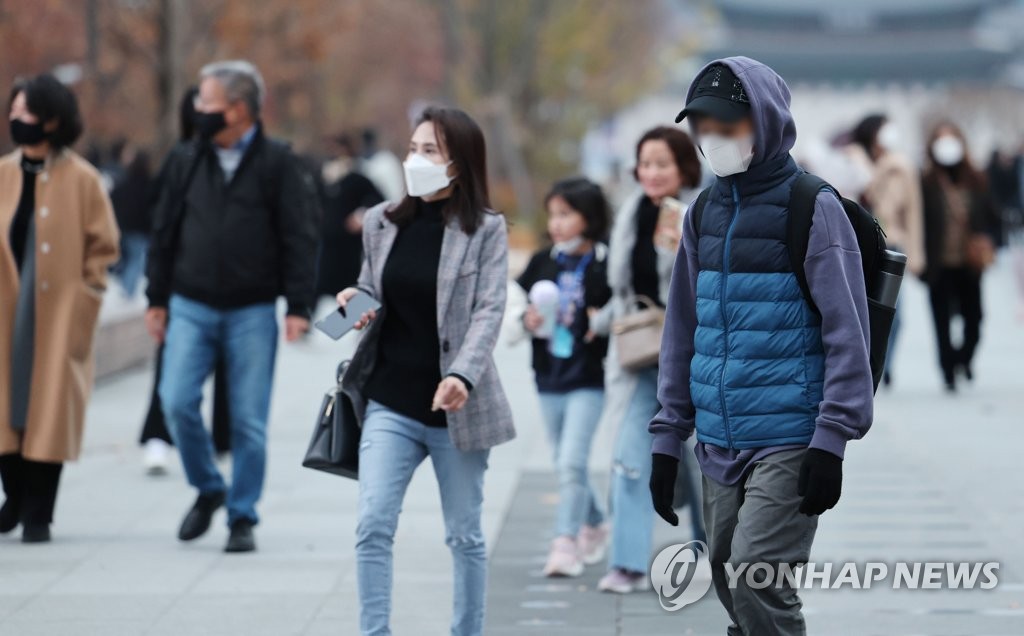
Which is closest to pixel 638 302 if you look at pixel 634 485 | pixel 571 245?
pixel 571 245

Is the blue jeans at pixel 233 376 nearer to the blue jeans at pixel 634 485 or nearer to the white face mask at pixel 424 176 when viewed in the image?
the blue jeans at pixel 634 485

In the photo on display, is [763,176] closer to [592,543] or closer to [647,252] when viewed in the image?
[647,252]

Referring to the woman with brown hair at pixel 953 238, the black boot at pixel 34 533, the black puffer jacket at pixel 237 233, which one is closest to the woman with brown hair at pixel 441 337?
the black puffer jacket at pixel 237 233

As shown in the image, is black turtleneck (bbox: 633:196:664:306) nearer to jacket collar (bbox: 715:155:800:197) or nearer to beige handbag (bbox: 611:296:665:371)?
beige handbag (bbox: 611:296:665:371)

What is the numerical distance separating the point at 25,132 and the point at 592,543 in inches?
113

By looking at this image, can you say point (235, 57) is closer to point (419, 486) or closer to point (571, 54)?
point (571, 54)

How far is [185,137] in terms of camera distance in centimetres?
912

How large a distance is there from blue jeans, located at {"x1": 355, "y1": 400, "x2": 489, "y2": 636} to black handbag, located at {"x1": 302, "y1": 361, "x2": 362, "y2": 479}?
0.07m

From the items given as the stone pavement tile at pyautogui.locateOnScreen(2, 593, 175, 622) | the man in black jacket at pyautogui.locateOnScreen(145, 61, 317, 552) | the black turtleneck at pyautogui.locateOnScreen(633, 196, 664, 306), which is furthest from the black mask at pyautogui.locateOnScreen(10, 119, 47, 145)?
the black turtleneck at pyautogui.locateOnScreen(633, 196, 664, 306)

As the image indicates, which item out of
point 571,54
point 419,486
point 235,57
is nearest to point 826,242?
point 419,486

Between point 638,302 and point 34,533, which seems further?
point 34,533

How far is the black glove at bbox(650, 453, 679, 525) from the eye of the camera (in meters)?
4.79

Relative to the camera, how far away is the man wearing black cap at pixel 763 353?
443 centimetres

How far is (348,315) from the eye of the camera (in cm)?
544
